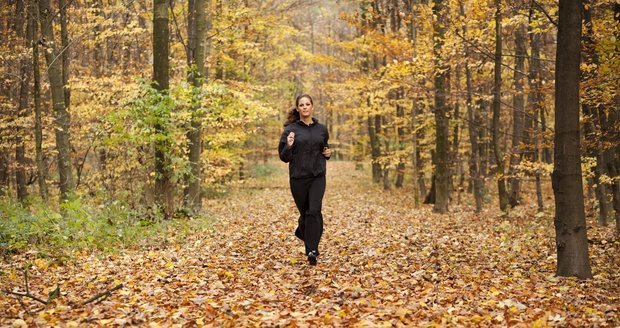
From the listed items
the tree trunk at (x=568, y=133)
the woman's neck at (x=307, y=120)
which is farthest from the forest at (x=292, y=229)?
the woman's neck at (x=307, y=120)

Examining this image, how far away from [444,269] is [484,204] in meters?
14.0

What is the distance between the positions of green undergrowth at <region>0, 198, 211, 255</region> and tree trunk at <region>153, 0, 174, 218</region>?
1.80 feet

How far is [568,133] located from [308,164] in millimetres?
3416

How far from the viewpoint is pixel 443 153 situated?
53.3 feet

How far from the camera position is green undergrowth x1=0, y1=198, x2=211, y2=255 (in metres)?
8.63

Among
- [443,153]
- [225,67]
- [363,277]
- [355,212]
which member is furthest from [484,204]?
[363,277]

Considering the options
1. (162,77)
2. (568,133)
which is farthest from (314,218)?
(162,77)

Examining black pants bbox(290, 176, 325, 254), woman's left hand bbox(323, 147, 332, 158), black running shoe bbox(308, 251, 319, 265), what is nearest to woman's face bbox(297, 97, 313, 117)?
woman's left hand bbox(323, 147, 332, 158)

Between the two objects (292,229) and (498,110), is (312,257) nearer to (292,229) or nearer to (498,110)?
(292,229)

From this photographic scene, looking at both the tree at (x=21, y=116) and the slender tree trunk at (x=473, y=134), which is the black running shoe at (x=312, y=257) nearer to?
the slender tree trunk at (x=473, y=134)

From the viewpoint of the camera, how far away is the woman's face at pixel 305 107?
7777mm

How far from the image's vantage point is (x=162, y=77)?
39.0 feet

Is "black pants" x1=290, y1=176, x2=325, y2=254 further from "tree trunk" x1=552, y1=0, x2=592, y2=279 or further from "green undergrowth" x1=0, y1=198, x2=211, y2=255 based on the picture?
"green undergrowth" x1=0, y1=198, x2=211, y2=255

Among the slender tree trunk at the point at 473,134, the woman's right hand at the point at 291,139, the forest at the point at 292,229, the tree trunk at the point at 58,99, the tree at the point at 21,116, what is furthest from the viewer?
the tree at the point at 21,116
